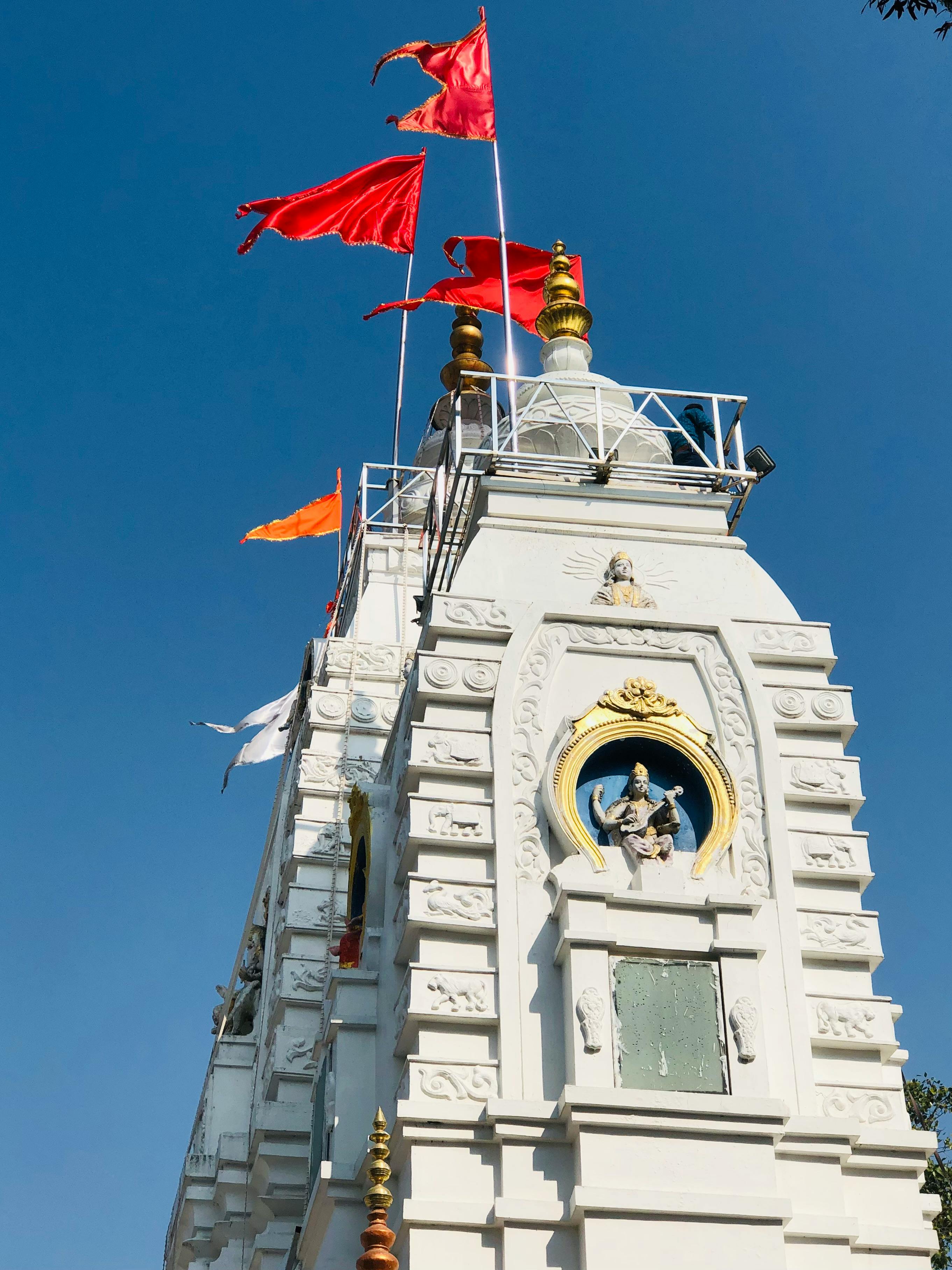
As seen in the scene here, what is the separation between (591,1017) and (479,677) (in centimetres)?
418

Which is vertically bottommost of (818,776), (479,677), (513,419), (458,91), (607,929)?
(607,929)

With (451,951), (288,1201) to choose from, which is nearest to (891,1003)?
(451,951)

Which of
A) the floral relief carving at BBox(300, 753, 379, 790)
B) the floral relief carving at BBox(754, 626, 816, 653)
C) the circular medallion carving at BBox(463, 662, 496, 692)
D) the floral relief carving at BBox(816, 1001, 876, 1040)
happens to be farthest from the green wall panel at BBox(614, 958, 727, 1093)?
the floral relief carving at BBox(300, 753, 379, 790)

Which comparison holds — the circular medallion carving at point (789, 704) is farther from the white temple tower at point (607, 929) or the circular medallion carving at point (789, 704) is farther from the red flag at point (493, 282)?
the red flag at point (493, 282)

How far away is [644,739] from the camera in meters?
18.6

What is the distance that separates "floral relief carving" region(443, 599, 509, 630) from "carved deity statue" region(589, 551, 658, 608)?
1.12m

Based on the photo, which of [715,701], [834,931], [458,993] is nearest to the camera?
[458,993]

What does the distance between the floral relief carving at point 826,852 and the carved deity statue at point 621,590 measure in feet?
10.7

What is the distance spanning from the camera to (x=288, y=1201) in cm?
2253

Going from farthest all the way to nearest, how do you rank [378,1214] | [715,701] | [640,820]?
[715,701], [640,820], [378,1214]

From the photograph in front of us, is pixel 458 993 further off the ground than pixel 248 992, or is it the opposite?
pixel 248 992

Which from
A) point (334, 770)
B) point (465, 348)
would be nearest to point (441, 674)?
point (334, 770)

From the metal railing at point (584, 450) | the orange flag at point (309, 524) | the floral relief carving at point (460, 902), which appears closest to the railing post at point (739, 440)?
the metal railing at point (584, 450)

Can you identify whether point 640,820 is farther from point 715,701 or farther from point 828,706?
point 828,706
